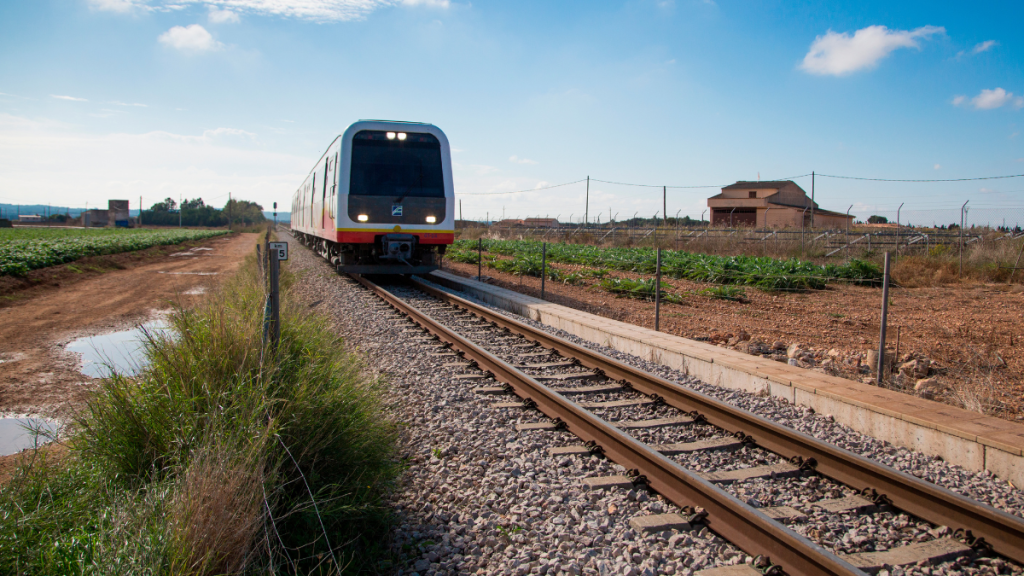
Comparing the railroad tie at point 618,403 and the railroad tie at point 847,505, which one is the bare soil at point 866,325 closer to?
the railroad tie at point 847,505

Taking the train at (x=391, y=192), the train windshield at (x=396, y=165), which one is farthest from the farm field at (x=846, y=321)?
the train windshield at (x=396, y=165)

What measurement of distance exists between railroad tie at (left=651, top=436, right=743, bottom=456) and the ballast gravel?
5.0 inches

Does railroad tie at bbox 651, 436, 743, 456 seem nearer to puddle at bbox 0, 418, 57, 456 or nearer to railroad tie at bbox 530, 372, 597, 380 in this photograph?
railroad tie at bbox 530, 372, 597, 380

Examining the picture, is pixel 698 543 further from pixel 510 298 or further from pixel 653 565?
pixel 510 298

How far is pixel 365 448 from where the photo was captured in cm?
358

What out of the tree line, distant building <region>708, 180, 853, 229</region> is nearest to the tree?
Result: the tree line

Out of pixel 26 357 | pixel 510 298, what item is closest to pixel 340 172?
pixel 510 298

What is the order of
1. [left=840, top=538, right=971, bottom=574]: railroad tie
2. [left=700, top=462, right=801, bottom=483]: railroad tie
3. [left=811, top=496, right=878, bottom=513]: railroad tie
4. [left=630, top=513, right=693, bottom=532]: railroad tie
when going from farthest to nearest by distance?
1. [left=700, top=462, right=801, bottom=483]: railroad tie
2. [left=811, top=496, right=878, bottom=513]: railroad tie
3. [left=630, top=513, right=693, bottom=532]: railroad tie
4. [left=840, top=538, right=971, bottom=574]: railroad tie

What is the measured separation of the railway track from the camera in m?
2.78

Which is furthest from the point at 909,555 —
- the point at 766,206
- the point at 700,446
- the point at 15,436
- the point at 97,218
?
the point at 97,218

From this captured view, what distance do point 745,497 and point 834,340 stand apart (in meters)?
5.83

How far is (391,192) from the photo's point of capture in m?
12.9

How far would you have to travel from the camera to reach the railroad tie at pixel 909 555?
2.73 m

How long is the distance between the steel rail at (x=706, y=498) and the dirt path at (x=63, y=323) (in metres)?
3.30
